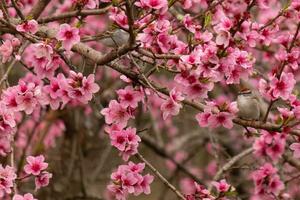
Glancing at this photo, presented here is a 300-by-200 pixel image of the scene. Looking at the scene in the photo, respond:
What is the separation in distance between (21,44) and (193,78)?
0.88m

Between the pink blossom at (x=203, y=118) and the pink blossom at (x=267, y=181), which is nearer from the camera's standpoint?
the pink blossom at (x=203, y=118)

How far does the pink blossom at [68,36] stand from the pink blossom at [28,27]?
0.44ft

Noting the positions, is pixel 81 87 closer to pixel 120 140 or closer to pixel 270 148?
pixel 120 140

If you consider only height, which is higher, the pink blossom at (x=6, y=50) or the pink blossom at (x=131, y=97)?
the pink blossom at (x=6, y=50)

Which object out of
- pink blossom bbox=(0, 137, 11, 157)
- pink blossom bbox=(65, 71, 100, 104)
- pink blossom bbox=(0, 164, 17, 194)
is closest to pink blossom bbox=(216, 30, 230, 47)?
pink blossom bbox=(65, 71, 100, 104)

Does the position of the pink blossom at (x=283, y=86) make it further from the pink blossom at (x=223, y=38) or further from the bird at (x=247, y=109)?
the pink blossom at (x=223, y=38)

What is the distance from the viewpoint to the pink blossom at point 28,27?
2906mm

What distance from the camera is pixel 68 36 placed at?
2.89 meters

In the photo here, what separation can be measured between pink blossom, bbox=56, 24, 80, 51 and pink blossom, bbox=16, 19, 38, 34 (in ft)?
0.44

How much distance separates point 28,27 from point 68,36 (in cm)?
20

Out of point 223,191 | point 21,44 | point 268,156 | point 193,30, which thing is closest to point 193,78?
point 193,30

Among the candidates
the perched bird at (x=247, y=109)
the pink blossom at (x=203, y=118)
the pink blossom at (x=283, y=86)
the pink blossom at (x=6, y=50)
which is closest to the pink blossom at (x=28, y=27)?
the pink blossom at (x=6, y=50)

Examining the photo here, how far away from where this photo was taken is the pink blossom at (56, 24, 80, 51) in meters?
2.88

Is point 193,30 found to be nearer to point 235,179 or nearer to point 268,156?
point 268,156
